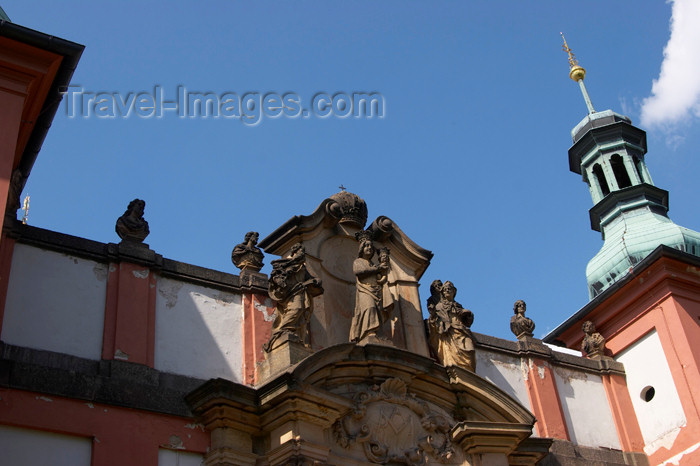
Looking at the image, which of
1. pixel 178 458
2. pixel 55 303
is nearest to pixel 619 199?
pixel 178 458

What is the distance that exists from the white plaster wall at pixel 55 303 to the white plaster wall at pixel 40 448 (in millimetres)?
1074

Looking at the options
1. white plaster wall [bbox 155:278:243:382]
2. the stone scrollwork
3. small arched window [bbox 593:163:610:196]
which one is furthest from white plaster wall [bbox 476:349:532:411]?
small arched window [bbox 593:163:610:196]

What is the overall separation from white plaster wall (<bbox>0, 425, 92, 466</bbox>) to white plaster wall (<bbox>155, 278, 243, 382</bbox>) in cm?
155

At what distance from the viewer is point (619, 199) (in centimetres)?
2017

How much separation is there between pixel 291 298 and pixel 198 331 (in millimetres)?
1284

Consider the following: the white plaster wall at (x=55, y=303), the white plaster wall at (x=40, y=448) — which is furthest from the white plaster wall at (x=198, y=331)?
the white plaster wall at (x=40, y=448)

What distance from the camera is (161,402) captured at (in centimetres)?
1041

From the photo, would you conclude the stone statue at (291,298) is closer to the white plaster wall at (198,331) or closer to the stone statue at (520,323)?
the white plaster wall at (198,331)

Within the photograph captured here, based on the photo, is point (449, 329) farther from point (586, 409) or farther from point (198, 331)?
point (198, 331)

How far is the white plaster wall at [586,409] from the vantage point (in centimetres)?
1455

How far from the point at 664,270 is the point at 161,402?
31.1 ft

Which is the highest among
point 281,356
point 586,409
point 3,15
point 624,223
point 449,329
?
point 624,223

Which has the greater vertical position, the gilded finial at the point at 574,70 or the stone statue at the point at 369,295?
the gilded finial at the point at 574,70

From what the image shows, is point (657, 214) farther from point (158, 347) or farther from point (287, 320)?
point (158, 347)
